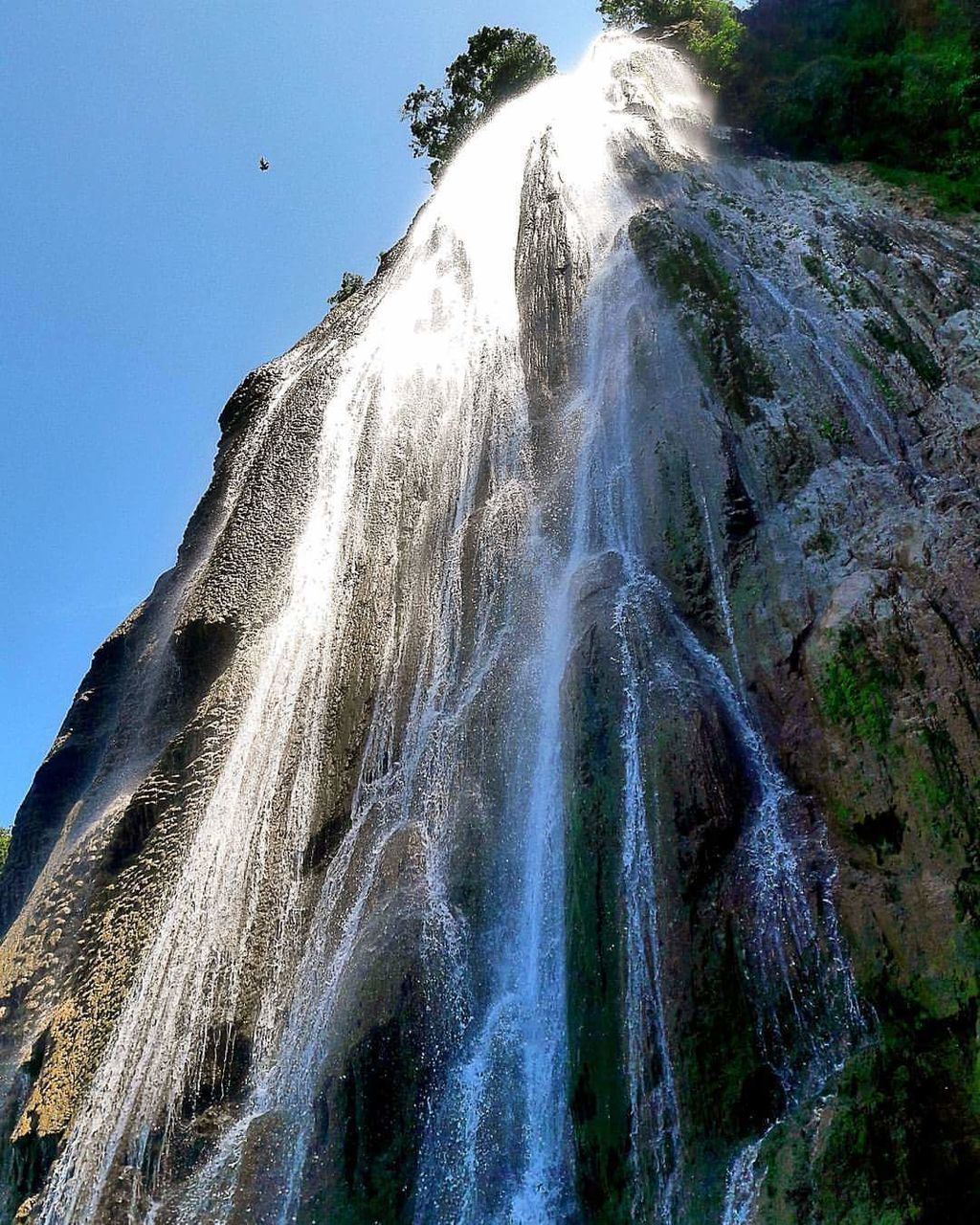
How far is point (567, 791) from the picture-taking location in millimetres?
8234

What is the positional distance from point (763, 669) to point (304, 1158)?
5.59 metres

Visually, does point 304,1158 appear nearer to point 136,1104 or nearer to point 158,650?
point 136,1104

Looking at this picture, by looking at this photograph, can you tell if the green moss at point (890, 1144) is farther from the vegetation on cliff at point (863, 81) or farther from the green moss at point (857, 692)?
the vegetation on cliff at point (863, 81)

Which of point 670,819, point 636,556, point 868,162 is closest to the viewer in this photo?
point 670,819

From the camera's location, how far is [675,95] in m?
19.7

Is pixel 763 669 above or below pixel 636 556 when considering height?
below

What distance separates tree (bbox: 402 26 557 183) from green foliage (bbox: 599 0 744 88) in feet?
7.15

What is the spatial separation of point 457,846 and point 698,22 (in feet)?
70.0

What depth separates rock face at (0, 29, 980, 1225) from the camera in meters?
6.59

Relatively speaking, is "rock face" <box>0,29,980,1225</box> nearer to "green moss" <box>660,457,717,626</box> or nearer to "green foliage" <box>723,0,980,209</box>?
"green moss" <box>660,457,717,626</box>

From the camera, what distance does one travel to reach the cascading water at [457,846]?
6.77 meters

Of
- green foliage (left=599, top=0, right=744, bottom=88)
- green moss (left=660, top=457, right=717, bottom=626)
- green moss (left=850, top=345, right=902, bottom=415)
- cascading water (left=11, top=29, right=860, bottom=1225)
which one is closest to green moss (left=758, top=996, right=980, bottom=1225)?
cascading water (left=11, top=29, right=860, bottom=1225)

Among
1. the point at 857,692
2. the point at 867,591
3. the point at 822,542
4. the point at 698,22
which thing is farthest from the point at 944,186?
the point at 698,22

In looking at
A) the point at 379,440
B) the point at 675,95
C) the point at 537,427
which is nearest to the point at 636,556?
the point at 537,427
